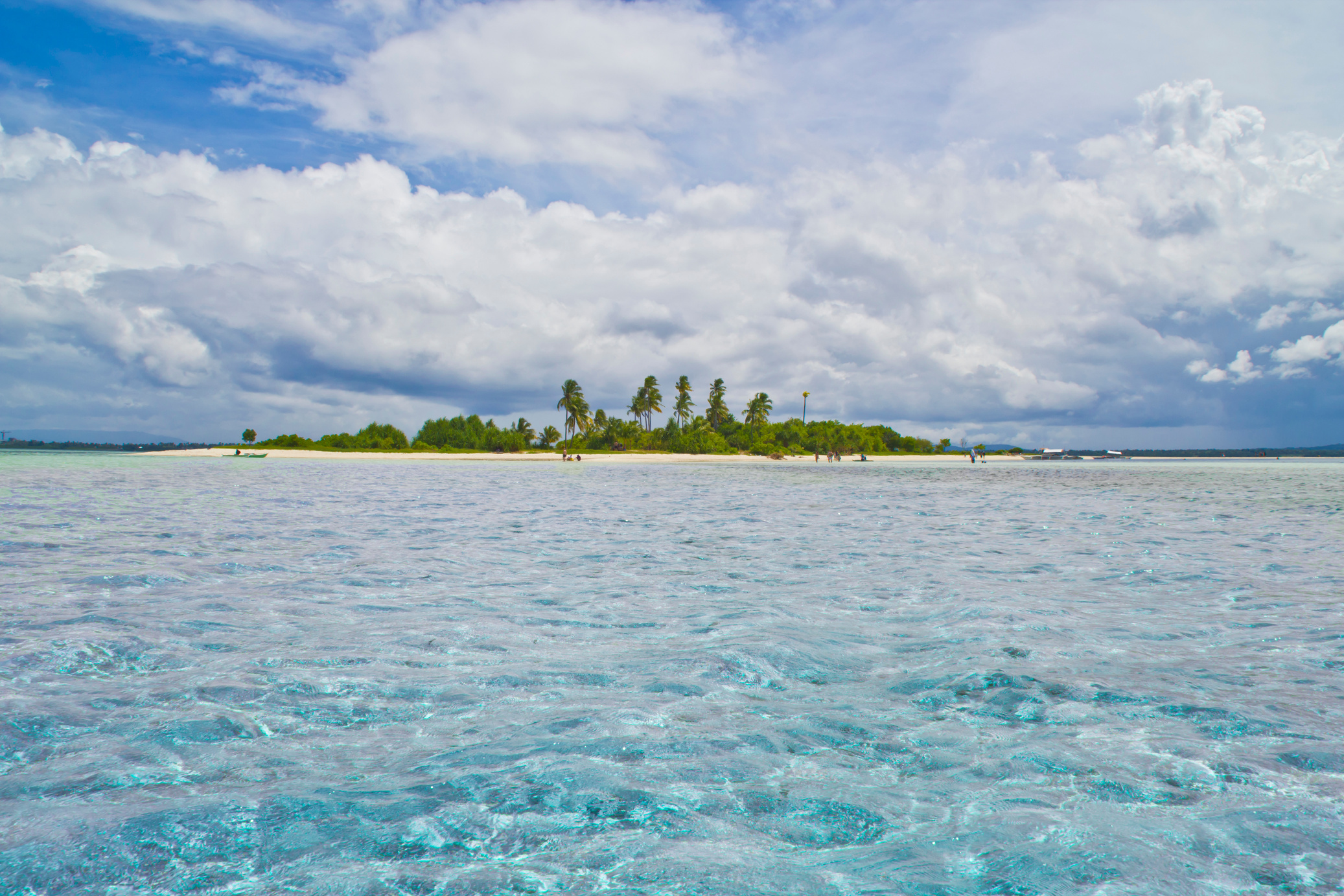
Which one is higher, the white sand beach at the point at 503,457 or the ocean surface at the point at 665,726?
the white sand beach at the point at 503,457

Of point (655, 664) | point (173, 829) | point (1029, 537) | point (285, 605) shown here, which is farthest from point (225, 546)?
point (1029, 537)

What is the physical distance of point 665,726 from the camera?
18.3 ft

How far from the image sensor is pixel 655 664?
7.24 meters

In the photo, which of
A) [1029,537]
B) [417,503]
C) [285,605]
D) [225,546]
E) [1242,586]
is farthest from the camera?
[417,503]

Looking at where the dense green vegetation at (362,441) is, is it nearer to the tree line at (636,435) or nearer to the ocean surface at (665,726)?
the tree line at (636,435)

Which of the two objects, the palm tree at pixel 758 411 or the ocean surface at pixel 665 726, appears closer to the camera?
the ocean surface at pixel 665 726

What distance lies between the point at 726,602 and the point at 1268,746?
6.25m

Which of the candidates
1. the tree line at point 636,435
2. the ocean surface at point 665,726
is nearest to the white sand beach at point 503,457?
the tree line at point 636,435

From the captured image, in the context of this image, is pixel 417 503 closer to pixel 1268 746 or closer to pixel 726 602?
pixel 726 602

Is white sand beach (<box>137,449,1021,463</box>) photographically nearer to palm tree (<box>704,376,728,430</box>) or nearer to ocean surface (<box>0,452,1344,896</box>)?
palm tree (<box>704,376,728,430</box>)

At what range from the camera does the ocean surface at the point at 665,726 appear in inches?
144

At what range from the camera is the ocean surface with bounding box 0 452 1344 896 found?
3664mm

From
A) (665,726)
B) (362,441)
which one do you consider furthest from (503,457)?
(665,726)

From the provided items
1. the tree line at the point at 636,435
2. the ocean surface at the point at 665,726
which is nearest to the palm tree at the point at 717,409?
the tree line at the point at 636,435
